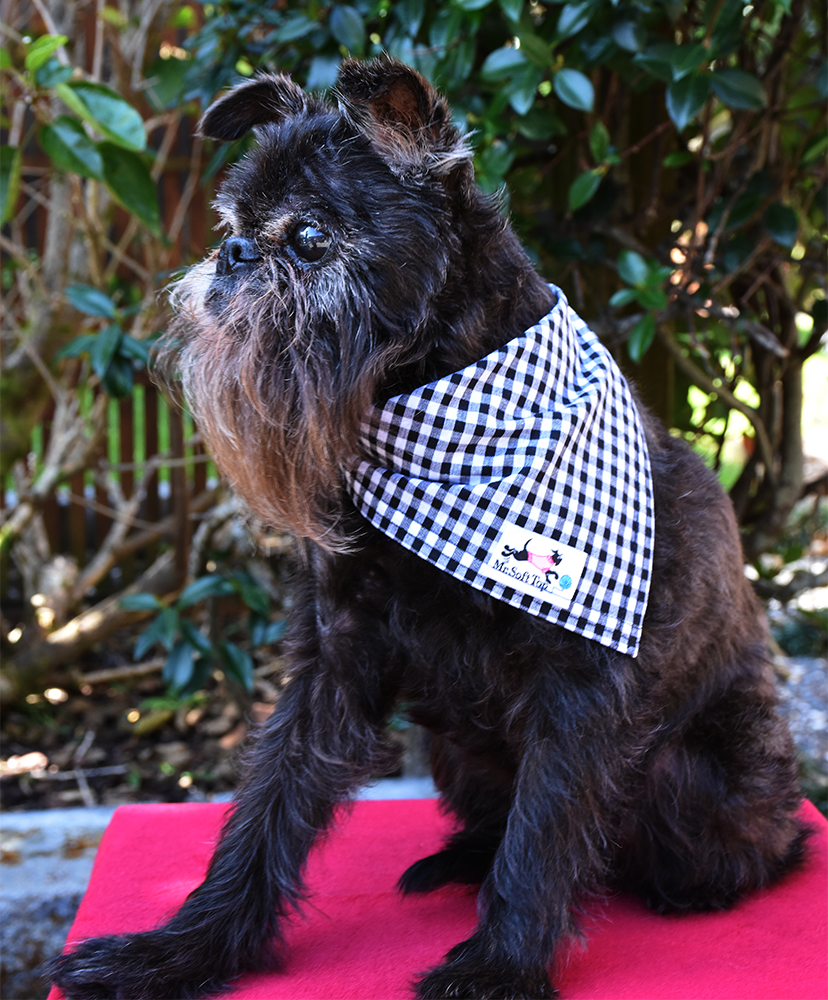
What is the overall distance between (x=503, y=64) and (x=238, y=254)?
942 mm

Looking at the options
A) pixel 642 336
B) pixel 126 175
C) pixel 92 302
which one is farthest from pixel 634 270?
pixel 92 302

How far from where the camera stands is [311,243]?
145cm

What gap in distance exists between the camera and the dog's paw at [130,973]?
1.56 meters

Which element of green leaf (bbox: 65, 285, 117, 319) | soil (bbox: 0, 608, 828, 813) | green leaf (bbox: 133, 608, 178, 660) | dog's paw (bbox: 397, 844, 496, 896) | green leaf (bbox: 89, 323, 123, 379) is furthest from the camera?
soil (bbox: 0, 608, 828, 813)

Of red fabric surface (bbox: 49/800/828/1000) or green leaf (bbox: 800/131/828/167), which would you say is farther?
green leaf (bbox: 800/131/828/167)

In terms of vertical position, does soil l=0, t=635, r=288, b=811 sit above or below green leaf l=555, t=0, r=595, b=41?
below

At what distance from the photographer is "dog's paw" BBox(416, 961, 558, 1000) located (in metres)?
1.47

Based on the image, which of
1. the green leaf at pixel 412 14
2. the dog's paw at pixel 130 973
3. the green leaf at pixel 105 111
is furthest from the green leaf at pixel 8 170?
the dog's paw at pixel 130 973

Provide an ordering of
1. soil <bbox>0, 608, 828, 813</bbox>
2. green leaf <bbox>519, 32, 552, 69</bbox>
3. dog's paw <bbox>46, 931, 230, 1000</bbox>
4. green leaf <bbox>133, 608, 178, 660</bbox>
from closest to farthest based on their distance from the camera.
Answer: dog's paw <bbox>46, 931, 230, 1000</bbox> < green leaf <bbox>519, 32, 552, 69</bbox> < green leaf <bbox>133, 608, 178, 660</bbox> < soil <bbox>0, 608, 828, 813</bbox>

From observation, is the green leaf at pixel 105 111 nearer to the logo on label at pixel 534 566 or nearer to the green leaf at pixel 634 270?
the green leaf at pixel 634 270

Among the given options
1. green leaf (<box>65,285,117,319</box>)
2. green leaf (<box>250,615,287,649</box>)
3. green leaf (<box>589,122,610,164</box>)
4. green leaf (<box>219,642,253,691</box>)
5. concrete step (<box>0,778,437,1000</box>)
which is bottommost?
concrete step (<box>0,778,437,1000</box>)

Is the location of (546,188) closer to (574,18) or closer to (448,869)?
(574,18)

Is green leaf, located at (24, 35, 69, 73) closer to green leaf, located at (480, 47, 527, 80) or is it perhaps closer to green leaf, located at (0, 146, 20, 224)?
green leaf, located at (0, 146, 20, 224)

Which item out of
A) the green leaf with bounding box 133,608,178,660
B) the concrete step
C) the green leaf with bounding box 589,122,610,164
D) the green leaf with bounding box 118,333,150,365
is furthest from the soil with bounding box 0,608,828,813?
the green leaf with bounding box 589,122,610,164
